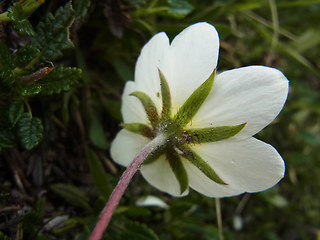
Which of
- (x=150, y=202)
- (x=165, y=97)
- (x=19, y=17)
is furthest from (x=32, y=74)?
(x=150, y=202)

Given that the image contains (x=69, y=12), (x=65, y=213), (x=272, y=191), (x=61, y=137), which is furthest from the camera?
(x=272, y=191)

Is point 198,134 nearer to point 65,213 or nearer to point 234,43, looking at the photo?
point 65,213

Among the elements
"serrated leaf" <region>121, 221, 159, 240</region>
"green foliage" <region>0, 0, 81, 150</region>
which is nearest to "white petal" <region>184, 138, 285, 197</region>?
"serrated leaf" <region>121, 221, 159, 240</region>

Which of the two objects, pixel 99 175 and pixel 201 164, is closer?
pixel 201 164

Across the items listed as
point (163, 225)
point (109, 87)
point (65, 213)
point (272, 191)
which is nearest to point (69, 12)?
point (109, 87)

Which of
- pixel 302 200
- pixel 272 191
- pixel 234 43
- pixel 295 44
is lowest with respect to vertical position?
pixel 302 200

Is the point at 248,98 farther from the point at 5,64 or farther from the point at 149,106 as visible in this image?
the point at 5,64

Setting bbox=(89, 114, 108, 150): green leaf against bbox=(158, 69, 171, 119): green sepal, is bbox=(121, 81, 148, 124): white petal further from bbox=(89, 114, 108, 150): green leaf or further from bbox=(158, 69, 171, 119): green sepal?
bbox=(89, 114, 108, 150): green leaf
